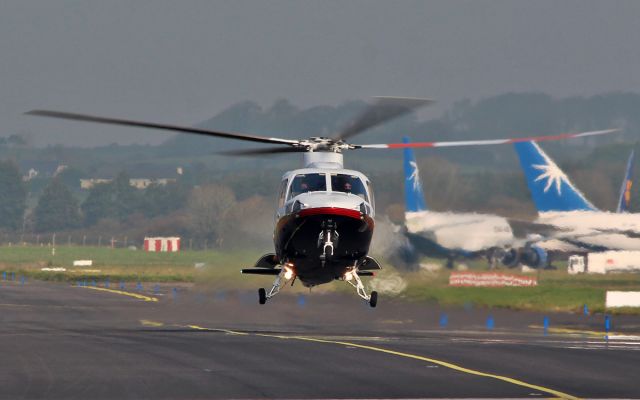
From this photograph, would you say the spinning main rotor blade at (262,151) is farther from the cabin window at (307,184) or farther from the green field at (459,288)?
the green field at (459,288)

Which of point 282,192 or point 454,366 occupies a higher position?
point 282,192

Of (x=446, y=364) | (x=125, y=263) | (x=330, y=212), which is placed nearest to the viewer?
(x=330, y=212)

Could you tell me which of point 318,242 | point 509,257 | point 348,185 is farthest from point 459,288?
point 318,242

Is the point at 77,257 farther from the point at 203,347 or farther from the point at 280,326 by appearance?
the point at 203,347

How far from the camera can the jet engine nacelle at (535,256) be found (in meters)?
89.2

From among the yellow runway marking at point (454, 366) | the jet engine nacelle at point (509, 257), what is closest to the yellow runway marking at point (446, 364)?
the yellow runway marking at point (454, 366)

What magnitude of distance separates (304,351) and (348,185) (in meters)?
10.2

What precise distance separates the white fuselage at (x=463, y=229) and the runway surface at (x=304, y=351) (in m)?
14.7

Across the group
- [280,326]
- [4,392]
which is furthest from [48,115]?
[280,326]

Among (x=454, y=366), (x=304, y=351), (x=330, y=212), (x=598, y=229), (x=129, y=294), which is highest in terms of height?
(x=598, y=229)

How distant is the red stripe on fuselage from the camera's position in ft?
117

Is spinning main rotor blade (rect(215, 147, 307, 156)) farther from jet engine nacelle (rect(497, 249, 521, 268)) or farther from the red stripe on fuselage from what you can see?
jet engine nacelle (rect(497, 249, 521, 268))

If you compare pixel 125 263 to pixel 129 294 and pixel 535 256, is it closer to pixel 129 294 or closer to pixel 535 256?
pixel 129 294

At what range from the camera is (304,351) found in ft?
150
